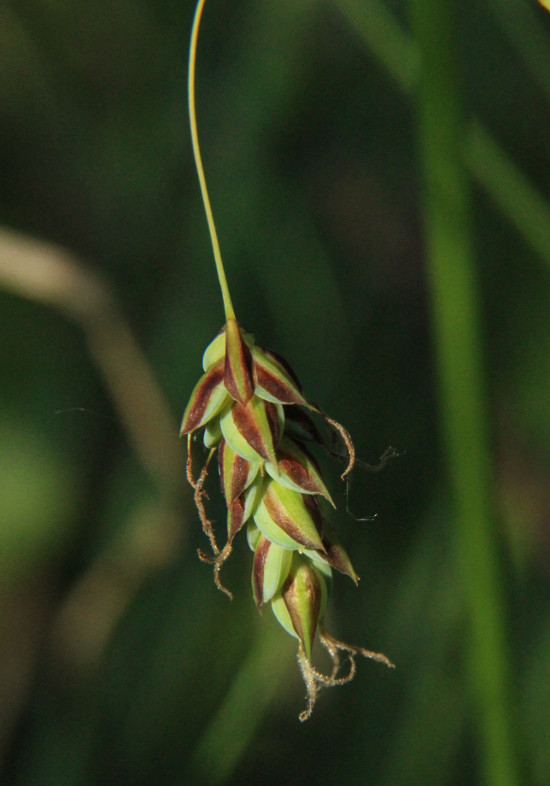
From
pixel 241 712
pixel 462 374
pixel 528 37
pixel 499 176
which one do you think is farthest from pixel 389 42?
pixel 241 712

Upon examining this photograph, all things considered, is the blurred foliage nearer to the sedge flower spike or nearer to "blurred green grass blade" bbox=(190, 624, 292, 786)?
"blurred green grass blade" bbox=(190, 624, 292, 786)

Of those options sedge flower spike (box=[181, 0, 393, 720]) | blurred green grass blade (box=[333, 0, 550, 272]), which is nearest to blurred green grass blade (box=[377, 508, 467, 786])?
blurred green grass blade (box=[333, 0, 550, 272])

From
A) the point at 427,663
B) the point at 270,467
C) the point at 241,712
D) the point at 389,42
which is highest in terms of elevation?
the point at 389,42

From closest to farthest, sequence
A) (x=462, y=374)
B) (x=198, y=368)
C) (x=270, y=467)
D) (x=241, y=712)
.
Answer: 1. (x=270, y=467)
2. (x=462, y=374)
3. (x=241, y=712)
4. (x=198, y=368)

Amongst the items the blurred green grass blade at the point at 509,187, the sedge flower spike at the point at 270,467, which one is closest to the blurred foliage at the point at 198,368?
the blurred green grass blade at the point at 509,187

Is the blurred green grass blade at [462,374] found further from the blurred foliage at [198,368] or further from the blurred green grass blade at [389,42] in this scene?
the blurred foliage at [198,368]

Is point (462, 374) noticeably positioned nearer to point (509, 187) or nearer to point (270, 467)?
point (270, 467)
